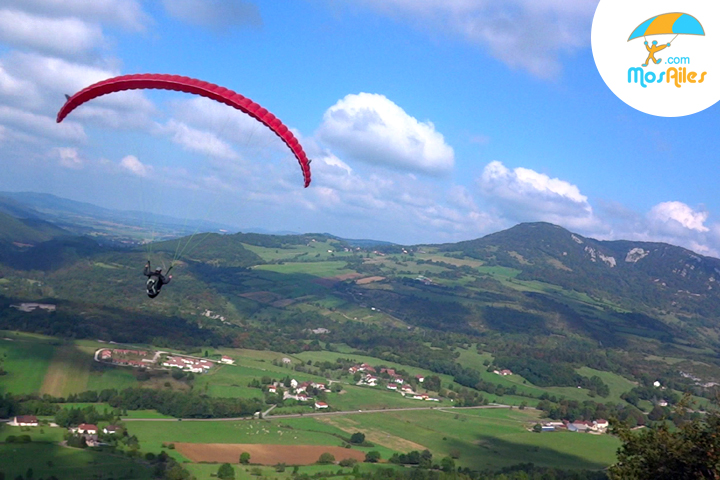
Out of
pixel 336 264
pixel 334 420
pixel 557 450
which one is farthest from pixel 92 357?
pixel 336 264

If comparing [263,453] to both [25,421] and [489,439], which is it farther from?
[489,439]

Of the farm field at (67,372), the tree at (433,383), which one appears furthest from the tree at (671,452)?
the tree at (433,383)

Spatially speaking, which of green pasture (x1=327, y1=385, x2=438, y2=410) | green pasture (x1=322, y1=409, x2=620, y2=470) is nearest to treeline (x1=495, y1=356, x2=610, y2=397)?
green pasture (x1=322, y1=409, x2=620, y2=470)

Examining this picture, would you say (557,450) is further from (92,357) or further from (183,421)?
(92,357)

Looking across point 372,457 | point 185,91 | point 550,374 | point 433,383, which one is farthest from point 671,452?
point 550,374

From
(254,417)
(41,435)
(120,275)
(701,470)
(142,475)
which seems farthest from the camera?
(120,275)

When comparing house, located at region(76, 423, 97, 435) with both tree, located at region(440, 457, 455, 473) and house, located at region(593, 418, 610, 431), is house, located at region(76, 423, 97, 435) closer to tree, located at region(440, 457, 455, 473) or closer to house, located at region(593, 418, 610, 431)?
tree, located at region(440, 457, 455, 473)

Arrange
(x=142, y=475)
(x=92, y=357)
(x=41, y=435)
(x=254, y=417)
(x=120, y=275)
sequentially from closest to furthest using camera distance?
(x=142, y=475) → (x=41, y=435) → (x=254, y=417) → (x=92, y=357) → (x=120, y=275)
